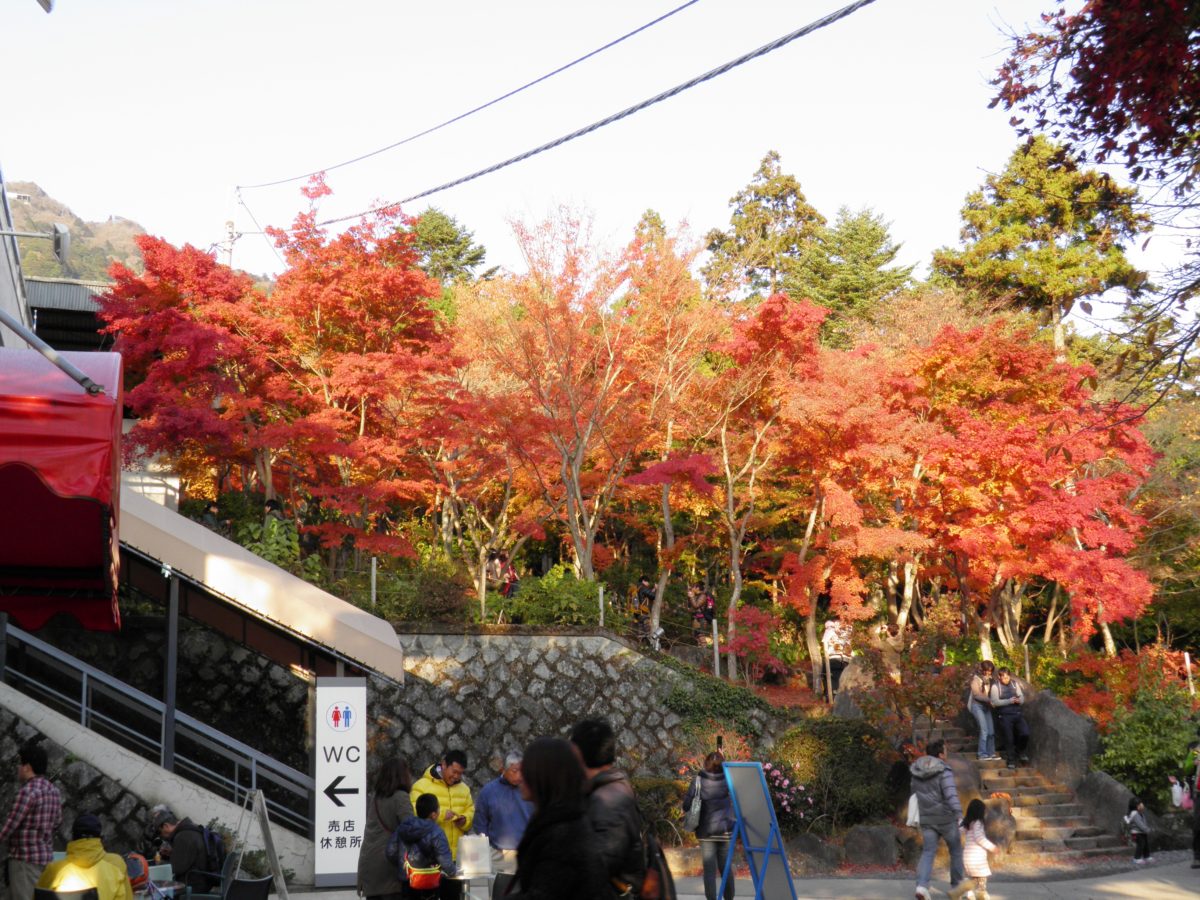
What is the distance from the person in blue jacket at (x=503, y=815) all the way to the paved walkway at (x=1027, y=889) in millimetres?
3624

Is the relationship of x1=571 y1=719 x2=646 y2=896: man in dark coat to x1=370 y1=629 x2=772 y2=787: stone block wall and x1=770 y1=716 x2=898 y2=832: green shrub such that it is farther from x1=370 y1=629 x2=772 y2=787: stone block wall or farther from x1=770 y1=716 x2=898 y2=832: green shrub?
x1=370 y1=629 x2=772 y2=787: stone block wall

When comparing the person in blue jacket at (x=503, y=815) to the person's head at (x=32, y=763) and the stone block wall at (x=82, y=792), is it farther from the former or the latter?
the stone block wall at (x=82, y=792)

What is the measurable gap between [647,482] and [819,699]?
5.15 metres

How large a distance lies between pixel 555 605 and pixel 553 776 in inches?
575

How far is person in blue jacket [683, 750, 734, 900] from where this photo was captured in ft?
35.4

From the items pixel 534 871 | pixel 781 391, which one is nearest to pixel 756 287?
pixel 781 391

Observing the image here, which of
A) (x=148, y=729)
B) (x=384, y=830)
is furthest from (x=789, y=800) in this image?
(x=384, y=830)

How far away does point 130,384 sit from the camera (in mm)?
23203

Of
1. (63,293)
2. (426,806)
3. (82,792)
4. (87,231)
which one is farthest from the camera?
(87,231)

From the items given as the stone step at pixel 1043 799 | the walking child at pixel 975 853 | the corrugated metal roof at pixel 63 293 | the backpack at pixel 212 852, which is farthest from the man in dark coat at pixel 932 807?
the corrugated metal roof at pixel 63 293

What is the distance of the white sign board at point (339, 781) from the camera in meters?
11.8

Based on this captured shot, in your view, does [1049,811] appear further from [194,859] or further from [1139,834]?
[194,859]

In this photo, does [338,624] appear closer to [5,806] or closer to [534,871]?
[5,806]

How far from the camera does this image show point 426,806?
25.6ft
